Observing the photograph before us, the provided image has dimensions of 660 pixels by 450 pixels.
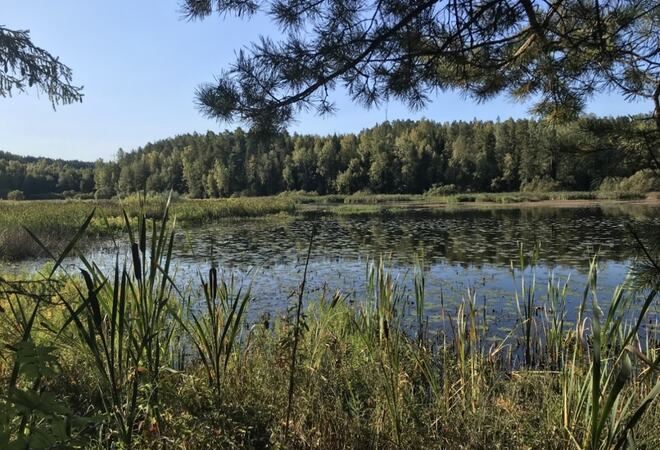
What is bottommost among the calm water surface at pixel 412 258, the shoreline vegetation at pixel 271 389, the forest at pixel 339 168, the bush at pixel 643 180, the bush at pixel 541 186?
the calm water surface at pixel 412 258

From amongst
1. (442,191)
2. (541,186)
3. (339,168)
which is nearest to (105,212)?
(541,186)

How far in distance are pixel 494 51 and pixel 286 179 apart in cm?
7698

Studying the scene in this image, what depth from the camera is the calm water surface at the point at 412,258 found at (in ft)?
25.5

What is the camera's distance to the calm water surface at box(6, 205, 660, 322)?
7762mm

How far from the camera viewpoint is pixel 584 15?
9.26ft

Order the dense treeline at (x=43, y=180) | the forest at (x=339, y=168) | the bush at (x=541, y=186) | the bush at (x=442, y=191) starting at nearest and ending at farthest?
the bush at (x=541, y=186), the dense treeline at (x=43, y=180), the forest at (x=339, y=168), the bush at (x=442, y=191)

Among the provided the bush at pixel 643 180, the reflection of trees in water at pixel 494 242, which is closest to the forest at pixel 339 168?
the reflection of trees in water at pixel 494 242

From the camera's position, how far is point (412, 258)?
12.2m

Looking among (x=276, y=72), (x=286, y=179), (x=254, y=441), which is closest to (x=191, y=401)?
(x=254, y=441)

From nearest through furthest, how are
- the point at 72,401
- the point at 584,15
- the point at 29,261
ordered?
the point at 584,15, the point at 72,401, the point at 29,261

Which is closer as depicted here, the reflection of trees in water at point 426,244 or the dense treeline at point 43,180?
the reflection of trees in water at point 426,244

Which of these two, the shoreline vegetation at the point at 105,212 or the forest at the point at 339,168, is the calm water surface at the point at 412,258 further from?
the forest at the point at 339,168

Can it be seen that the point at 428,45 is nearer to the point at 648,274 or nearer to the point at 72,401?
the point at 648,274

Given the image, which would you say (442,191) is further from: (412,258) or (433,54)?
(433,54)
